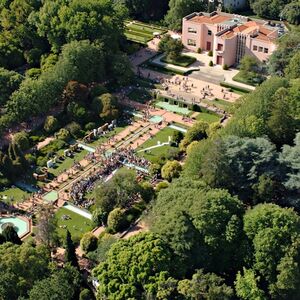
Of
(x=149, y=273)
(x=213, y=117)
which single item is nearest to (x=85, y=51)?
(x=213, y=117)

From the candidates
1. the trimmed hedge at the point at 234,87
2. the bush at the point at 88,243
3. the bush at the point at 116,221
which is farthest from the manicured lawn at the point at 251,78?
the bush at the point at 88,243

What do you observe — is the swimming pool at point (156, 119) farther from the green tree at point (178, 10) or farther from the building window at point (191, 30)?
the green tree at point (178, 10)

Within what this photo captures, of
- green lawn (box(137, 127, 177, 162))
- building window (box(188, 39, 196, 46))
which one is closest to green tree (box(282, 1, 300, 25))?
building window (box(188, 39, 196, 46))

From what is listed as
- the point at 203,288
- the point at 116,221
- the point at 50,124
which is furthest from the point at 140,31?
the point at 203,288

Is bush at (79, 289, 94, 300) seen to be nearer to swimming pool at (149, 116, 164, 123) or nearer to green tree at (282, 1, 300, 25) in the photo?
swimming pool at (149, 116, 164, 123)

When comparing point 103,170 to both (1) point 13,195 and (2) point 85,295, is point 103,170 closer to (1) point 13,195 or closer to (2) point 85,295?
(1) point 13,195

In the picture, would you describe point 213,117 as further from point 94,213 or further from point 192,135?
point 94,213
